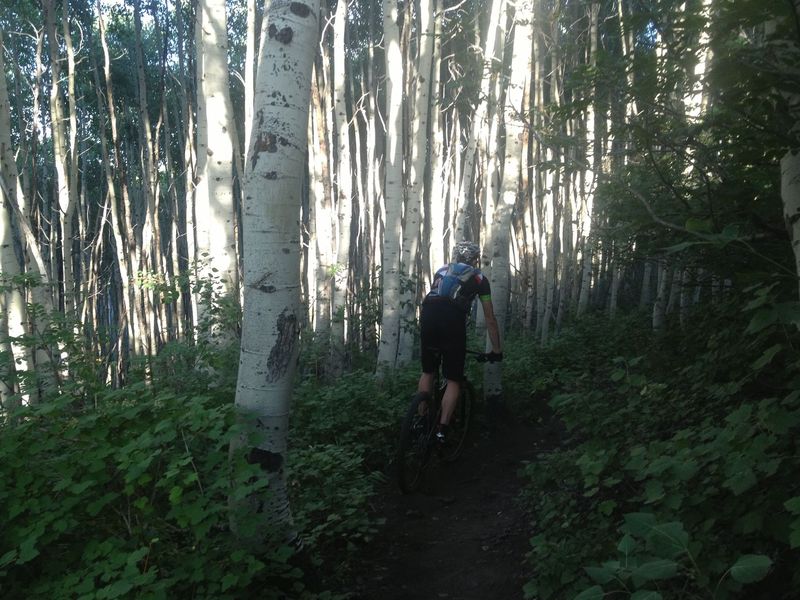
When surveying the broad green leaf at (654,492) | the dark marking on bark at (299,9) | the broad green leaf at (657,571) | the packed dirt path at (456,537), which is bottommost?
the packed dirt path at (456,537)

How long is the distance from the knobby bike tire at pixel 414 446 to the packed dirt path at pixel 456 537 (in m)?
0.14

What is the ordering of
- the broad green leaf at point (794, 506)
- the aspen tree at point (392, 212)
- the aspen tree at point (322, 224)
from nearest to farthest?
1. the broad green leaf at point (794, 506)
2. the aspen tree at point (392, 212)
3. the aspen tree at point (322, 224)

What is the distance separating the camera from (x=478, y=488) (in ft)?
16.0

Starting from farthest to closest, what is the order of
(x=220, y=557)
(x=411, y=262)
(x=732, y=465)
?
1. (x=411, y=262)
2. (x=220, y=557)
3. (x=732, y=465)

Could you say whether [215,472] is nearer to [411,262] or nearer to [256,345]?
[256,345]

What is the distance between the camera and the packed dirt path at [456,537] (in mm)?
3303

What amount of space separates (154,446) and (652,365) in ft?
14.2

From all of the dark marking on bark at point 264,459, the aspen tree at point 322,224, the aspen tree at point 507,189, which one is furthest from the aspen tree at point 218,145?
the dark marking on bark at point 264,459

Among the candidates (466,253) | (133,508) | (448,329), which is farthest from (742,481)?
(466,253)

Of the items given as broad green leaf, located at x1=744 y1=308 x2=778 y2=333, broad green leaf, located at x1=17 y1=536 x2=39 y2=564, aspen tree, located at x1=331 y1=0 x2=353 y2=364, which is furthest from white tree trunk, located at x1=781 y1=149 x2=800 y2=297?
aspen tree, located at x1=331 y1=0 x2=353 y2=364

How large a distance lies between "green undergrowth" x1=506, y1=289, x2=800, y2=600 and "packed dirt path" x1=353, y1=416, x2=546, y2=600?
0.84ft

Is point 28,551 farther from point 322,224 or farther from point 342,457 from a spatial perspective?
point 322,224

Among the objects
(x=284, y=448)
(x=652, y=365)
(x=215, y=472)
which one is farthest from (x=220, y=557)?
(x=652, y=365)

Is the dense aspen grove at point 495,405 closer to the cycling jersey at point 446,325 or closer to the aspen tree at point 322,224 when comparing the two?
the cycling jersey at point 446,325
